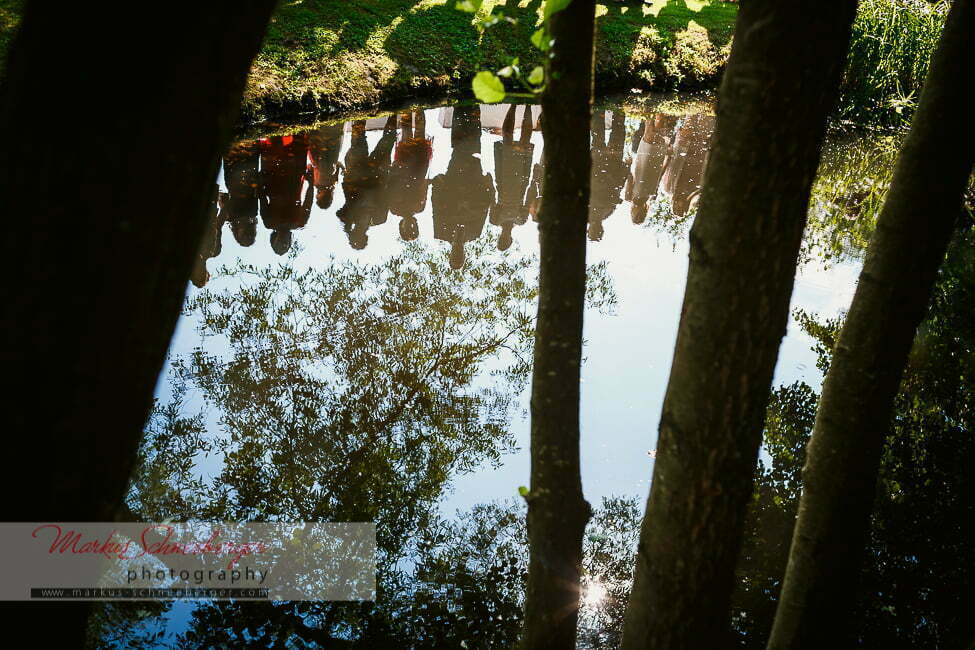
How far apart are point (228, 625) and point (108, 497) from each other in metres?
2.60

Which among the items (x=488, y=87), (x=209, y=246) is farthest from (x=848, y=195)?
(x=488, y=87)

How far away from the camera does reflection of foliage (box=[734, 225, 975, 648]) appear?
346cm

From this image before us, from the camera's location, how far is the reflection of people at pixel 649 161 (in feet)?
29.4

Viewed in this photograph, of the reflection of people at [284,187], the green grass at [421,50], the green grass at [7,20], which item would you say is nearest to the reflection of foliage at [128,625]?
the reflection of people at [284,187]

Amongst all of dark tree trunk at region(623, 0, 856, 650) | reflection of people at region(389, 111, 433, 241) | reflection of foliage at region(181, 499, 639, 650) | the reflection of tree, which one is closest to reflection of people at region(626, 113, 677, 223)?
reflection of people at region(389, 111, 433, 241)

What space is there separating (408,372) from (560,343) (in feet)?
10.4

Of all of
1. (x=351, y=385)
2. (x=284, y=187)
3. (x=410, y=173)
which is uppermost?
(x=410, y=173)

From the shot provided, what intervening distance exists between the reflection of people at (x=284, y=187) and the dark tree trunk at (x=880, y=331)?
5448mm

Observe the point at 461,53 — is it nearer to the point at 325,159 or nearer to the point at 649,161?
the point at 649,161

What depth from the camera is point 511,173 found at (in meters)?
9.55

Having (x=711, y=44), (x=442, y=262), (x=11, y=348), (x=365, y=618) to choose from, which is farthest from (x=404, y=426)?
(x=711, y=44)

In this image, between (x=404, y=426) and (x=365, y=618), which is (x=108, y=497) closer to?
(x=365, y=618)

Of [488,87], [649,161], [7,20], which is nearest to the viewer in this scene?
[488,87]

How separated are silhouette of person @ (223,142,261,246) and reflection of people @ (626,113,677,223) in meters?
4.51
